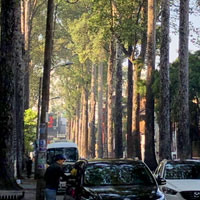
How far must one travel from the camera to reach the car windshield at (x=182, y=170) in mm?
15391

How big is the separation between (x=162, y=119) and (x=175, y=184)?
1788 cm

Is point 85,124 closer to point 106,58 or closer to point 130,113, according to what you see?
point 106,58

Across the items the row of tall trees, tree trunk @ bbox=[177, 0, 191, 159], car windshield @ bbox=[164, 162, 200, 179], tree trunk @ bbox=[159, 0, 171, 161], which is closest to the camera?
car windshield @ bbox=[164, 162, 200, 179]

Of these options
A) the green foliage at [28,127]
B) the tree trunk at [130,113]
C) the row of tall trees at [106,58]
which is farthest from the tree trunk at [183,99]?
the green foliage at [28,127]

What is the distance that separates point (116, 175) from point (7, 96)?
31.2 ft

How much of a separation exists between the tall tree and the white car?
21.6ft

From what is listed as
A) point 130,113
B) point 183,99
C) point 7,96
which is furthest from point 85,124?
point 7,96

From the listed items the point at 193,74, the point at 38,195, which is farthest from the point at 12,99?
the point at 193,74

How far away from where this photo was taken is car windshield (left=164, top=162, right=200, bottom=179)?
15.4 meters

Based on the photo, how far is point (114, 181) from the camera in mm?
12008

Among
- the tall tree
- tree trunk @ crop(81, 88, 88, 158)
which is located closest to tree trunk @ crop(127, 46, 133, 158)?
the tall tree

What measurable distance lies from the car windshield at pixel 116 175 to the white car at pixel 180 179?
1.23 metres

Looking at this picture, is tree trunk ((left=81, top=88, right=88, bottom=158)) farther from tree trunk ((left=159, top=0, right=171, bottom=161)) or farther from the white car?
the white car

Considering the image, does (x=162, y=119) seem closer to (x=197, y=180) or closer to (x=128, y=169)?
(x=197, y=180)
